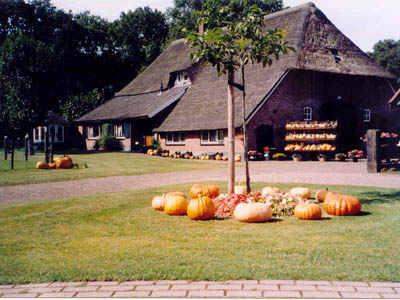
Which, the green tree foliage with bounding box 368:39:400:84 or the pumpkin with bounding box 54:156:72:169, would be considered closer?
the pumpkin with bounding box 54:156:72:169

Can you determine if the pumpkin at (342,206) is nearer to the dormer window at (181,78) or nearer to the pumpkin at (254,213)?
the pumpkin at (254,213)

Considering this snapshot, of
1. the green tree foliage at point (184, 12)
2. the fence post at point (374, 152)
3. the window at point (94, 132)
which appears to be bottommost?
the fence post at point (374, 152)

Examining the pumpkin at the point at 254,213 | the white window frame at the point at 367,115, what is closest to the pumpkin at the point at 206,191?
the pumpkin at the point at 254,213

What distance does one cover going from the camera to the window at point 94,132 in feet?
136

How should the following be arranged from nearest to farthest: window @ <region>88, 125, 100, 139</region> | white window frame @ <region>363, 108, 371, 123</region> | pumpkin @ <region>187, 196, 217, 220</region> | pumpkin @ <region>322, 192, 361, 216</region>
Result: 1. pumpkin @ <region>187, 196, 217, 220</region>
2. pumpkin @ <region>322, 192, 361, 216</region>
3. white window frame @ <region>363, 108, 371, 123</region>
4. window @ <region>88, 125, 100, 139</region>

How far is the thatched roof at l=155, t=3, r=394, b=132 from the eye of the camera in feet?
88.6

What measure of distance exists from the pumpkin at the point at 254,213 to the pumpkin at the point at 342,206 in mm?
1318

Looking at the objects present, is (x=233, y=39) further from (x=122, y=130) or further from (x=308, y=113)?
(x=122, y=130)

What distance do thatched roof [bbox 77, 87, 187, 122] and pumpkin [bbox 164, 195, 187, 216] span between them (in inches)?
1000

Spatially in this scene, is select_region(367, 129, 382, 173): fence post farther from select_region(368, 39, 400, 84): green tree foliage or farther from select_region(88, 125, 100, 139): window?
select_region(368, 39, 400, 84): green tree foliage

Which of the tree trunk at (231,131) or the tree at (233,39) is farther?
the tree trunk at (231,131)

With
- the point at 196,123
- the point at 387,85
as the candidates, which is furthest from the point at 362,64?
the point at 196,123

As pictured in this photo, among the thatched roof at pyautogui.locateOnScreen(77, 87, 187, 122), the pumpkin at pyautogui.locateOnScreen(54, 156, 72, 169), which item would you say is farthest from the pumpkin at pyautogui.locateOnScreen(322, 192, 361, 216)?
the thatched roof at pyautogui.locateOnScreen(77, 87, 187, 122)

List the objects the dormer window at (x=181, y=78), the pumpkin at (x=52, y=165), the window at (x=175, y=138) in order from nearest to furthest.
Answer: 1. the pumpkin at (x=52, y=165)
2. the window at (x=175, y=138)
3. the dormer window at (x=181, y=78)
